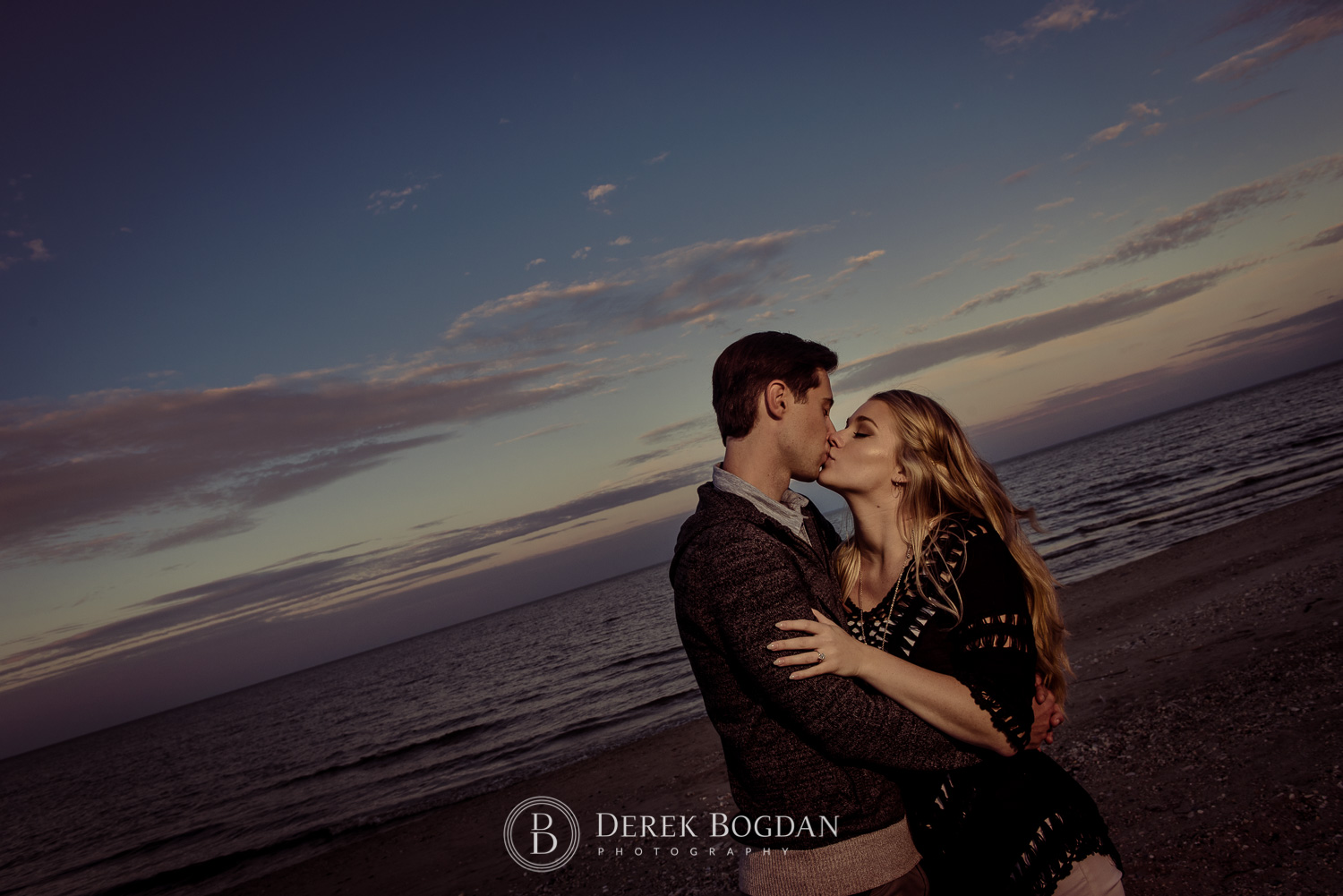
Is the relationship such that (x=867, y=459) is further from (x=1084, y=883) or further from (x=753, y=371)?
(x=1084, y=883)

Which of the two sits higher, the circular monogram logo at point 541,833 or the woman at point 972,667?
the woman at point 972,667

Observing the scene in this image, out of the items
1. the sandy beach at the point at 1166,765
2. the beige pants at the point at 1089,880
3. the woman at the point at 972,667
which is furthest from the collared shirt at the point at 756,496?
the sandy beach at the point at 1166,765

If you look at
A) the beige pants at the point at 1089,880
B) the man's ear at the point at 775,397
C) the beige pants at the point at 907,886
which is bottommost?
the beige pants at the point at 1089,880

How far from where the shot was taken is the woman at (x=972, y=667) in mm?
2283

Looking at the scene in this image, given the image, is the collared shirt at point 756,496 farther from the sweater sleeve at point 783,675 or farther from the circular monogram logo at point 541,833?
the circular monogram logo at point 541,833

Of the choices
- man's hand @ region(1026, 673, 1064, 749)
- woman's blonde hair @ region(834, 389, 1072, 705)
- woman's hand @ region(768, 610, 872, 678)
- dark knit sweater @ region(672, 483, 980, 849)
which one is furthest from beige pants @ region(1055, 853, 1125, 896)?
woman's hand @ region(768, 610, 872, 678)

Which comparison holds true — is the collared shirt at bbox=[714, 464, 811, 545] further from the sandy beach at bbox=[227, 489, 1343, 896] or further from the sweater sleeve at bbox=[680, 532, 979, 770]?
the sandy beach at bbox=[227, 489, 1343, 896]

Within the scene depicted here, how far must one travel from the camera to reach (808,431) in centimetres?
287

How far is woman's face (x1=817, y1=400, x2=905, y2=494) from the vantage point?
3311 millimetres

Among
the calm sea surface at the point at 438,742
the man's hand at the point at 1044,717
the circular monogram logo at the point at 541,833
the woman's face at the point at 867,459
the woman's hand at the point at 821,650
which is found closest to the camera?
the woman's hand at the point at 821,650

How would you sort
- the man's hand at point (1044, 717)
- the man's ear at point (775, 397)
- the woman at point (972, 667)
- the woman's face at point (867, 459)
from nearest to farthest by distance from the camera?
the woman at point (972, 667) → the man's hand at point (1044, 717) → the man's ear at point (775, 397) → the woman's face at point (867, 459)

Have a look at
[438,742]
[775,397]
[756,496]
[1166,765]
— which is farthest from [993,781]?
[438,742]

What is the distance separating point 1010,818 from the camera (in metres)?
2.44

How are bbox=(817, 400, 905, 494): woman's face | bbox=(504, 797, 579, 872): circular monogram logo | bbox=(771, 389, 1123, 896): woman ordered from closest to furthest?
bbox=(771, 389, 1123, 896): woman → bbox=(817, 400, 905, 494): woman's face → bbox=(504, 797, 579, 872): circular monogram logo
